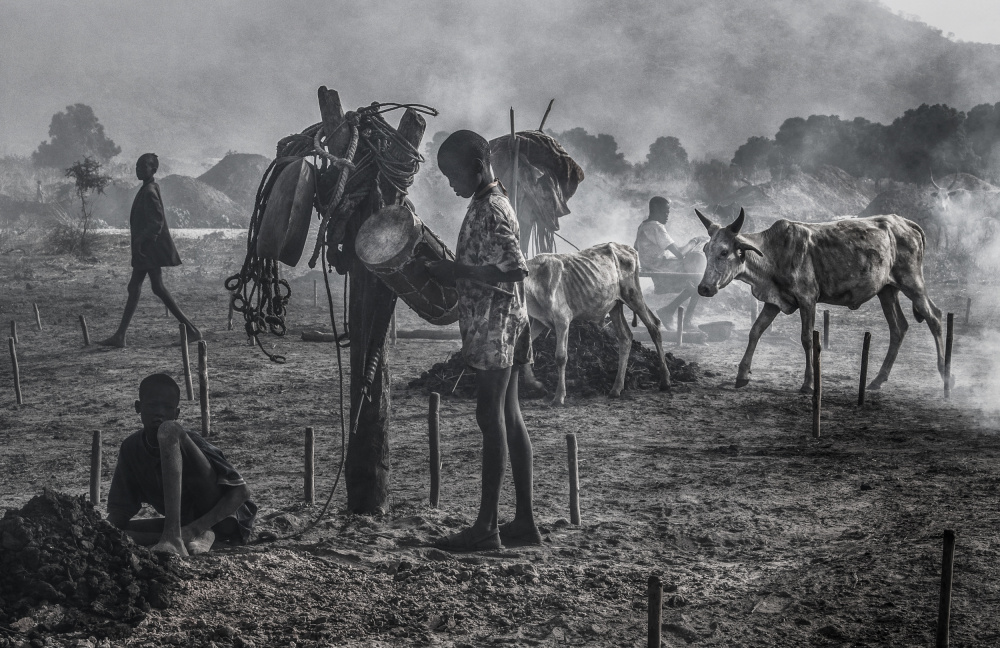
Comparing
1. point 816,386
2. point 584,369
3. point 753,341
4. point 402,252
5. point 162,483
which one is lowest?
point 162,483

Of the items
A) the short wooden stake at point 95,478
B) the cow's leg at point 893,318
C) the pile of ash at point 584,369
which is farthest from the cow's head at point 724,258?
the short wooden stake at point 95,478

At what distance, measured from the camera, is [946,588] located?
3713 mm

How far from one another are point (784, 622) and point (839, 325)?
16.9 m

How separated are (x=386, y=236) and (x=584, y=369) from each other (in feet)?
22.7

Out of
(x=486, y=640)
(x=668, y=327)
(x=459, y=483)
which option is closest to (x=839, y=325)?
(x=668, y=327)

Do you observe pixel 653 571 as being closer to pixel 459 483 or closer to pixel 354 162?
pixel 459 483

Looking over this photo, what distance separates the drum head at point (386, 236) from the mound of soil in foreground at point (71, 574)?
2067mm

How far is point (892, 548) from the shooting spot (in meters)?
5.61

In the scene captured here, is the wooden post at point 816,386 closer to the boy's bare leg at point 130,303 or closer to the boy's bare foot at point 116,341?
the boy's bare leg at point 130,303

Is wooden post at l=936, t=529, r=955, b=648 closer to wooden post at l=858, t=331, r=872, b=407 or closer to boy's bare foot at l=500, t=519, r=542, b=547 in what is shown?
boy's bare foot at l=500, t=519, r=542, b=547

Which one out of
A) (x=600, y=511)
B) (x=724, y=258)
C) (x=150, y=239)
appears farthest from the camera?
(x=150, y=239)

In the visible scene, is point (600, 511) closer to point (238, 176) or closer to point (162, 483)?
point (162, 483)

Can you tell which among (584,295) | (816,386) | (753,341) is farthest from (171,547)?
(753,341)

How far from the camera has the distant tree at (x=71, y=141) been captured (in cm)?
5366
